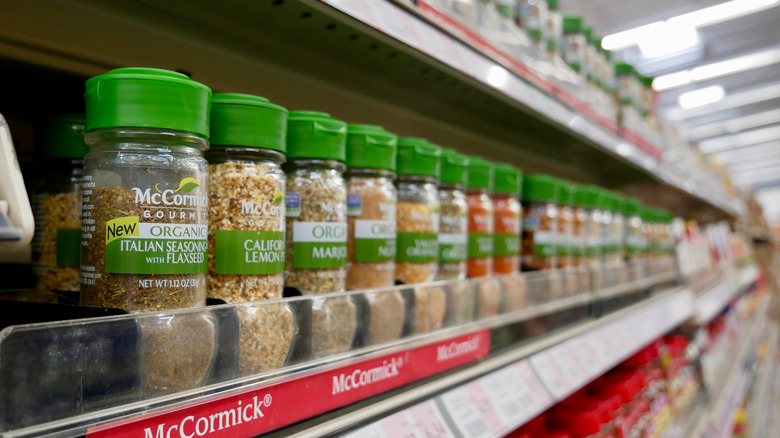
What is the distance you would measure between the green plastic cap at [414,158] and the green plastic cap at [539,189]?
19.7 inches

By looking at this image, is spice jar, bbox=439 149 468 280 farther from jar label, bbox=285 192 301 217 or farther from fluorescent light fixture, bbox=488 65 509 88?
jar label, bbox=285 192 301 217

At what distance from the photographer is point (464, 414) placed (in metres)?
0.77

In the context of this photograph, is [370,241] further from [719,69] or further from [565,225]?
[719,69]

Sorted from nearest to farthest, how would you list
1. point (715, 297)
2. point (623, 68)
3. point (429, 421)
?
point (429, 421), point (623, 68), point (715, 297)

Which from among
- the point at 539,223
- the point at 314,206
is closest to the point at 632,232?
the point at 539,223

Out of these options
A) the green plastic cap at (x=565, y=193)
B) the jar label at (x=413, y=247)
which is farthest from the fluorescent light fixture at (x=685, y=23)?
the jar label at (x=413, y=247)

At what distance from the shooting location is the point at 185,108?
0.47m

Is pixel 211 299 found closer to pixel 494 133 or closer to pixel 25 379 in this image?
pixel 25 379

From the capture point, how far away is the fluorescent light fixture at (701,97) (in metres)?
9.22

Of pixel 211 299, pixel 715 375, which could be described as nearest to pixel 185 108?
pixel 211 299

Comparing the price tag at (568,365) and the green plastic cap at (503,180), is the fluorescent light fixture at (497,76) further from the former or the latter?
the price tag at (568,365)

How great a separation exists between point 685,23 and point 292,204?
6.90 metres

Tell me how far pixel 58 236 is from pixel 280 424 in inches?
12.7

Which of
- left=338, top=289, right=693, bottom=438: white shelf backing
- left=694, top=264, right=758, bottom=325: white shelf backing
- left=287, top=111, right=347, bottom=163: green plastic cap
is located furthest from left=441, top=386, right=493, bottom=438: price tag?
left=694, top=264, right=758, bottom=325: white shelf backing
